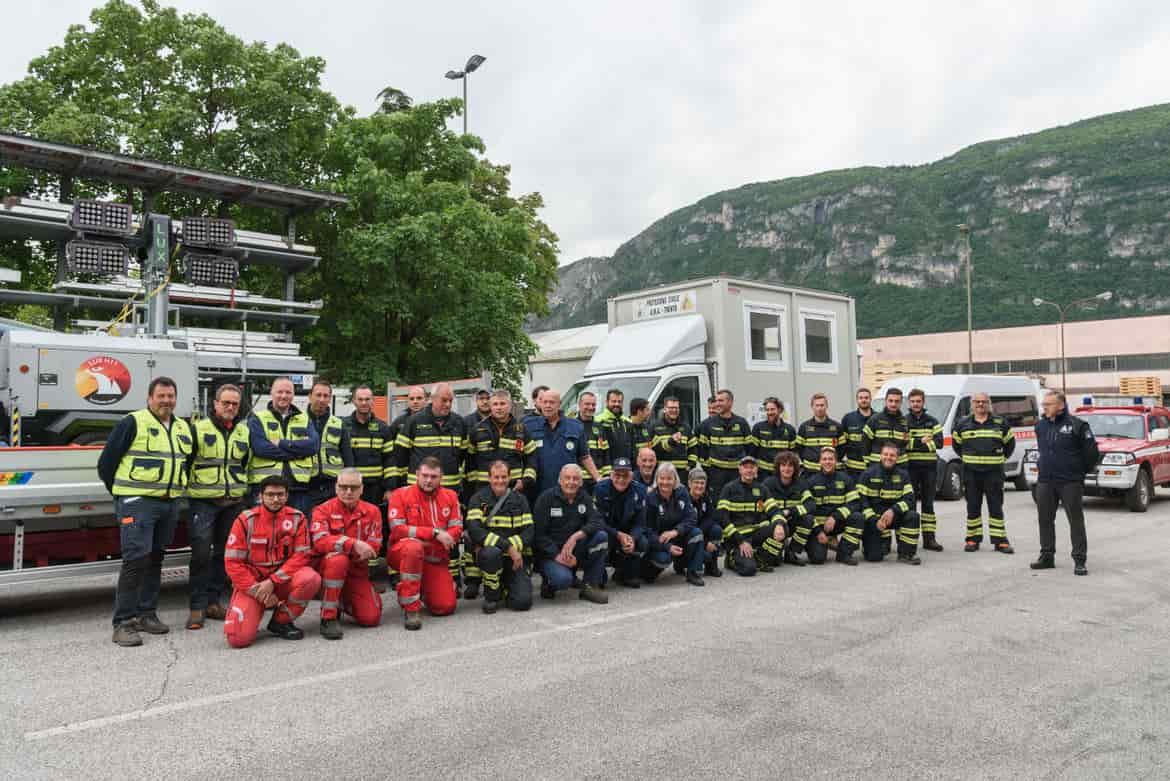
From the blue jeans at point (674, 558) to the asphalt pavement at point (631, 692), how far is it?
0.64 metres

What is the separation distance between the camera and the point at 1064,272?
97.9 m

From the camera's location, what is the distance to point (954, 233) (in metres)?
116

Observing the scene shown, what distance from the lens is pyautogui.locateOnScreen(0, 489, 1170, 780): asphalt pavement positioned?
12.9 ft

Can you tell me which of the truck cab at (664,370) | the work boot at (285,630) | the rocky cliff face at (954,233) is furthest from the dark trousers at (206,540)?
the rocky cliff face at (954,233)

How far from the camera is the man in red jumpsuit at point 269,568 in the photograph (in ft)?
20.2

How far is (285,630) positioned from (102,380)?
10.9ft

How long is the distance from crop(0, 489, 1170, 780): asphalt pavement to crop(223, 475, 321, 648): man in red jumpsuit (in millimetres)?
170

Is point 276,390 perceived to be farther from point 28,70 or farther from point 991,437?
point 28,70

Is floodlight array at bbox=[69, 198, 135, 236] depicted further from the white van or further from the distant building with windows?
the distant building with windows

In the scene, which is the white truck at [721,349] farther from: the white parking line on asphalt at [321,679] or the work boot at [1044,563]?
the white parking line on asphalt at [321,679]

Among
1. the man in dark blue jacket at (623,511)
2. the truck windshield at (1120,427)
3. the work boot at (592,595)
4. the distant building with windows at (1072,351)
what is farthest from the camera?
the distant building with windows at (1072,351)

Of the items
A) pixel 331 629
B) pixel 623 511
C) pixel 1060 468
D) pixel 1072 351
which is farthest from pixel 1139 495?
pixel 1072 351

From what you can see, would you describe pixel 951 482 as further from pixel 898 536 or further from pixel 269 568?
pixel 269 568

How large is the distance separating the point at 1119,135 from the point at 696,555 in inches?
5163
